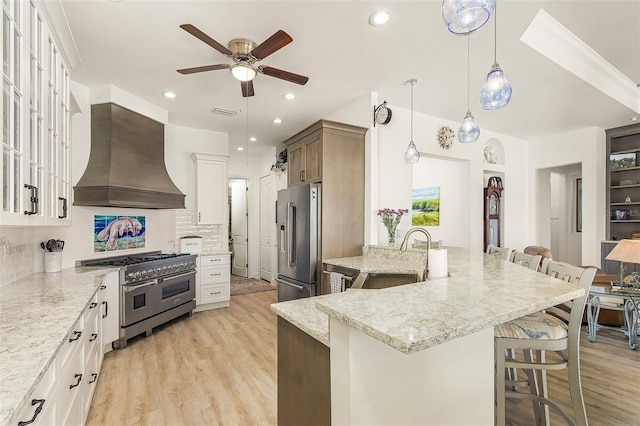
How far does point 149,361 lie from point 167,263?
1.20 meters

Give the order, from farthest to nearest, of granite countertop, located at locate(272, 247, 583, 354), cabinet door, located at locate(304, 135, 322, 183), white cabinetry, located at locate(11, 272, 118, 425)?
cabinet door, located at locate(304, 135, 322, 183), white cabinetry, located at locate(11, 272, 118, 425), granite countertop, located at locate(272, 247, 583, 354)

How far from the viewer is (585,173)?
17.4ft

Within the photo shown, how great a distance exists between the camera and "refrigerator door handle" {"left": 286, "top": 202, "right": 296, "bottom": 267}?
396cm

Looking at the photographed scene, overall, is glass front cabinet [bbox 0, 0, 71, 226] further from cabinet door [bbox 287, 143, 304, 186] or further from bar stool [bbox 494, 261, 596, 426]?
cabinet door [bbox 287, 143, 304, 186]

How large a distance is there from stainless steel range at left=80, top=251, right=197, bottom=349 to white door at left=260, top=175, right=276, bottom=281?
2.26 m

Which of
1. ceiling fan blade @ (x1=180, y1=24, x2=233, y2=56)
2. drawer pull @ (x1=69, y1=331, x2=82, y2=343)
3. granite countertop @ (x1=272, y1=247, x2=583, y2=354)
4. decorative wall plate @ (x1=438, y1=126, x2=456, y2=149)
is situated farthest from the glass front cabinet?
decorative wall plate @ (x1=438, y1=126, x2=456, y2=149)

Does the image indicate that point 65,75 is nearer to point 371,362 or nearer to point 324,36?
point 324,36

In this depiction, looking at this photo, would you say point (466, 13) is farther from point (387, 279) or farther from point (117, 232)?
point (117, 232)

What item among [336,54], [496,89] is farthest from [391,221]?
[496,89]

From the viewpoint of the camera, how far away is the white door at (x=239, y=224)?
705cm

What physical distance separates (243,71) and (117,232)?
274 cm

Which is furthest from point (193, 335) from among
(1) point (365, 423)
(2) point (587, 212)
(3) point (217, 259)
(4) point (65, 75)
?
(2) point (587, 212)

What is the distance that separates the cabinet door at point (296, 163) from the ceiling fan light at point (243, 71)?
169cm

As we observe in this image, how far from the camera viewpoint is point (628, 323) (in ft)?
10.4
